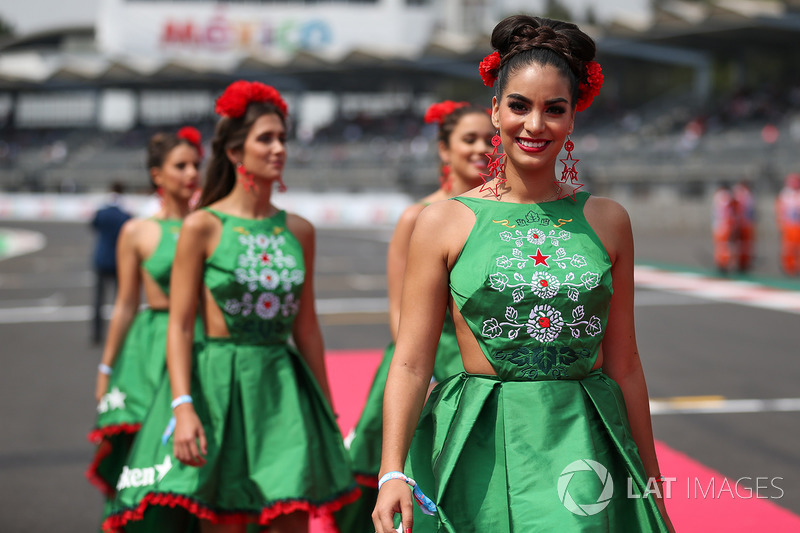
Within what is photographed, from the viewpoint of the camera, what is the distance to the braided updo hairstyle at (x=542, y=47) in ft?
7.28

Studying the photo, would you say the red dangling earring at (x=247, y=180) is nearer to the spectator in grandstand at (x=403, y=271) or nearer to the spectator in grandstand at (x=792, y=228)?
the spectator in grandstand at (x=403, y=271)

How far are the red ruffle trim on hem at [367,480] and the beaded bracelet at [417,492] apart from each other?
5.82 ft

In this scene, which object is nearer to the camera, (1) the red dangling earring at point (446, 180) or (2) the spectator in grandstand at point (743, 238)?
(1) the red dangling earring at point (446, 180)

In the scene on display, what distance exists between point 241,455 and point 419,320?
1325 millimetres

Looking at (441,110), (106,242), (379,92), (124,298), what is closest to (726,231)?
(106,242)

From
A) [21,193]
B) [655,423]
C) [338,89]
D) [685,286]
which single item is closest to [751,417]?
[655,423]

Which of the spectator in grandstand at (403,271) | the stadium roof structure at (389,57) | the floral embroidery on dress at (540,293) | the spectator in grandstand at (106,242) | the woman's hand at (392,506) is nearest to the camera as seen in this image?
the woman's hand at (392,506)

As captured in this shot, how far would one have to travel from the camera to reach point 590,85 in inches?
91.2

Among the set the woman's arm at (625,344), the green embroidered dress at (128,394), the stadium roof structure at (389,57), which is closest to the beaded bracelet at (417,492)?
the woman's arm at (625,344)

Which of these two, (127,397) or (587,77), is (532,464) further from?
→ (127,397)

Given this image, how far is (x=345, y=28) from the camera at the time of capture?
2527 inches

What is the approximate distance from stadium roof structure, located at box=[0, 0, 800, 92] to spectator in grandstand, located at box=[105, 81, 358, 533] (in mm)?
34525

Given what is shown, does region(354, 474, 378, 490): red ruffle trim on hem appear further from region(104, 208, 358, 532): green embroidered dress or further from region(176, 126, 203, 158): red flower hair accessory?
region(176, 126, 203, 158): red flower hair accessory

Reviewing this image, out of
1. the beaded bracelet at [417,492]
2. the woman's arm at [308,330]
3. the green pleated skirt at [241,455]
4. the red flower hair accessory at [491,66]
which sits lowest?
the green pleated skirt at [241,455]
